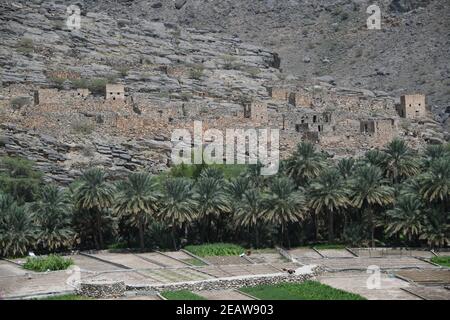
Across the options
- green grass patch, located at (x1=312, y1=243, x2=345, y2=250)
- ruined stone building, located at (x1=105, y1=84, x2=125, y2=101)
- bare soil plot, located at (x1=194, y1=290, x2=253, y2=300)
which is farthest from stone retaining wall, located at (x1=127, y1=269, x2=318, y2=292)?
ruined stone building, located at (x1=105, y1=84, x2=125, y2=101)

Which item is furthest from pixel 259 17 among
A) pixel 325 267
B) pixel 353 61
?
pixel 325 267

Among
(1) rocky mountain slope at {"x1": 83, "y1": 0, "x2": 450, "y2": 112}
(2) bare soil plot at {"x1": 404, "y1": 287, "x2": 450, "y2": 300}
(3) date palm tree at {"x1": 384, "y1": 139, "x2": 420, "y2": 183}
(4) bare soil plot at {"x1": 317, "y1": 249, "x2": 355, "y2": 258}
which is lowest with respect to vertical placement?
(2) bare soil plot at {"x1": 404, "y1": 287, "x2": 450, "y2": 300}

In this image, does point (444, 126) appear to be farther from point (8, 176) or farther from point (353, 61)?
point (8, 176)

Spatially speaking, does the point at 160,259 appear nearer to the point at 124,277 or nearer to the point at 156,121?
the point at 124,277

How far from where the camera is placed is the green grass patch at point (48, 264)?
152ft

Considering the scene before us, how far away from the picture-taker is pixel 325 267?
47.2 meters

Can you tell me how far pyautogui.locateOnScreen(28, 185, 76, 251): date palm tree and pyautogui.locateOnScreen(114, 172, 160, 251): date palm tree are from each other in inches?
117

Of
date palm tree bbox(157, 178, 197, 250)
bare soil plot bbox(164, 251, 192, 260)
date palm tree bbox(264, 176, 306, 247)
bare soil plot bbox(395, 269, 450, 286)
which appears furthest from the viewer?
date palm tree bbox(264, 176, 306, 247)

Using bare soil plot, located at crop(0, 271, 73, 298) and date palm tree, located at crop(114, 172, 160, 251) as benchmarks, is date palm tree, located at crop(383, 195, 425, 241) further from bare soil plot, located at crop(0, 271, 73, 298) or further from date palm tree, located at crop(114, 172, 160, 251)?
bare soil plot, located at crop(0, 271, 73, 298)

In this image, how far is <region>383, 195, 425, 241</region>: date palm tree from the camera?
52438 millimetres

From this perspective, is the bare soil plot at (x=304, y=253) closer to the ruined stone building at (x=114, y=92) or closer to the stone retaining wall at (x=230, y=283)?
the stone retaining wall at (x=230, y=283)

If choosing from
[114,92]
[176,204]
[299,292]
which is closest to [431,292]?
[299,292]

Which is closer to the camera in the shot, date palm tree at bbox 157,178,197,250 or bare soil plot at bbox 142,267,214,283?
bare soil plot at bbox 142,267,214,283

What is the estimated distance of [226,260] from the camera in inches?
1977
